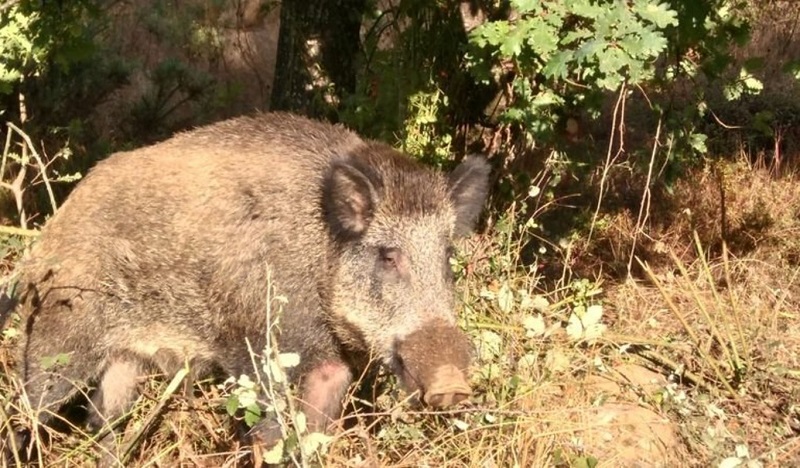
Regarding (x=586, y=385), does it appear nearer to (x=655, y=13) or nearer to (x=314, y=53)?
(x=655, y=13)

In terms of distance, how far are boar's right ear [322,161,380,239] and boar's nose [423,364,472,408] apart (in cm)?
81

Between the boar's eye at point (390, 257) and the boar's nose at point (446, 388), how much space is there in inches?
23.9

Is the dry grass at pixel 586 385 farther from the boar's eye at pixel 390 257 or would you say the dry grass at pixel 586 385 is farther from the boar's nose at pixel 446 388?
the boar's eye at pixel 390 257

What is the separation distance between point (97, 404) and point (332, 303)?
51.9 inches

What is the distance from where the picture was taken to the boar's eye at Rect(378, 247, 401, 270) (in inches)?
173

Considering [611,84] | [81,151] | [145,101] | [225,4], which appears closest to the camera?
[611,84]

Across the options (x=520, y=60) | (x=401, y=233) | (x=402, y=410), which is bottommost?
(x=402, y=410)

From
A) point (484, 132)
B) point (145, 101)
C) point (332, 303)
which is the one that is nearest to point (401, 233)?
point (332, 303)

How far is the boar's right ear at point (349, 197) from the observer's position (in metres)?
4.41

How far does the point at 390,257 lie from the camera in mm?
4391

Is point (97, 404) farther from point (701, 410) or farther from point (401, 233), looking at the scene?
point (701, 410)

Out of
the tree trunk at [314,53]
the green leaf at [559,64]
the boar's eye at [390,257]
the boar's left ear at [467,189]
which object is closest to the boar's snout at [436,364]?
the boar's eye at [390,257]

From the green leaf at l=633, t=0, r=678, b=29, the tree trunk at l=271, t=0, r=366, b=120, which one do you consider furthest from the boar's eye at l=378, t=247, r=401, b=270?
the tree trunk at l=271, t=0, r=366, b=120

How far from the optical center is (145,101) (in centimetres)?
855
